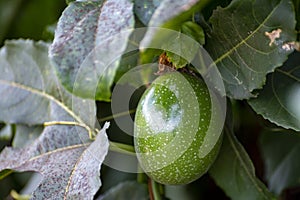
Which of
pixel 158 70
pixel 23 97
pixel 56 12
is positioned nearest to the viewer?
pixel 158 70

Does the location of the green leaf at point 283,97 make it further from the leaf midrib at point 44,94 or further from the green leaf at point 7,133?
the green leaf at point 7,133

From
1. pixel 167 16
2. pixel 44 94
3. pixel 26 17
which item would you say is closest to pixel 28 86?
pixel 44 94

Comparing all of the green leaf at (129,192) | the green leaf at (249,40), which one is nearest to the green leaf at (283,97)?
the green leaf at (249,40)

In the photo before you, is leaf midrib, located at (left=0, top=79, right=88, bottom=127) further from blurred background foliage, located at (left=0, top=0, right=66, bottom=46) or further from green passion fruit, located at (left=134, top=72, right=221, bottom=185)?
blurred background foliage, located at (left=0, top=0, right=66, bottom=46)

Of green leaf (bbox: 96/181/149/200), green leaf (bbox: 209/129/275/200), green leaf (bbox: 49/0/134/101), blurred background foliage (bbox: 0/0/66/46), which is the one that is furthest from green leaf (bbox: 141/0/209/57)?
blurred background foliage (bbox: 0/0/66/46)

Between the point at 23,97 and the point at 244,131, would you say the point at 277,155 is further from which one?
the point at 23,97

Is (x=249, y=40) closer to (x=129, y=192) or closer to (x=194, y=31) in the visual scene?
(x=194, y=31)

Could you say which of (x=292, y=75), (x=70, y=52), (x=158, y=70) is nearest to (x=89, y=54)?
(x=70, y=52)
